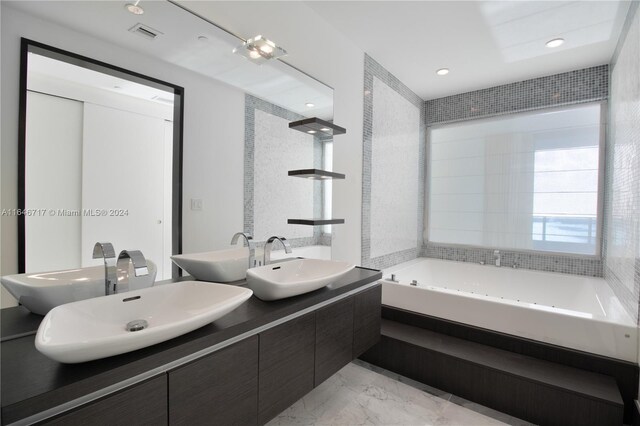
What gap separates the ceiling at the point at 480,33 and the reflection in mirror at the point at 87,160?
1.63 m

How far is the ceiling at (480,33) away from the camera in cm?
225

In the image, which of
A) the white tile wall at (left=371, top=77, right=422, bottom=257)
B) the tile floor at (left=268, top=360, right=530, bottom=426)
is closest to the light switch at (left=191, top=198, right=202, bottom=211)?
the tile floor at (left=268, top=360, right=530, bottom=426)

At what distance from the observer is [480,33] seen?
256 cm

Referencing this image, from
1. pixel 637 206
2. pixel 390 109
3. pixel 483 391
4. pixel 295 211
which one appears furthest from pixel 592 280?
pixel 295 211

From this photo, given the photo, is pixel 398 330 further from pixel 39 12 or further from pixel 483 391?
pixel 39 12

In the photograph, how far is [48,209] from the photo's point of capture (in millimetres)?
1099

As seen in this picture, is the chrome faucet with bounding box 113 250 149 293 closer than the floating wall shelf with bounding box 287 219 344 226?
Yes

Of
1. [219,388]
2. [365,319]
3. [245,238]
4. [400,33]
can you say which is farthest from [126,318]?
[400,33]

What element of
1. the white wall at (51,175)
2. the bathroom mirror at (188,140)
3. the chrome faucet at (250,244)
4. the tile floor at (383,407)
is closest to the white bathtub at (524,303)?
the tile floor at (383,407)

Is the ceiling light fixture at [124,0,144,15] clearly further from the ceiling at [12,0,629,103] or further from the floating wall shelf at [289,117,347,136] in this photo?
the floating wall shelf at [289,117,347,136]

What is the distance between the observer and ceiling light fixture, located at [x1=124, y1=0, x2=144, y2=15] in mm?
1353

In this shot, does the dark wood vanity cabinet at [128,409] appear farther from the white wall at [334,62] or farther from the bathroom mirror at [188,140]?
the white wall at [334,62]

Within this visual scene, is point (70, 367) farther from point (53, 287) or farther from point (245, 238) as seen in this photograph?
point (245, 238)

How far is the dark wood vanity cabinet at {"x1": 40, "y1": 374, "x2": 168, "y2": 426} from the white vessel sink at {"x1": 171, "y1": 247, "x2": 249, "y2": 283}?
710 millimetres
